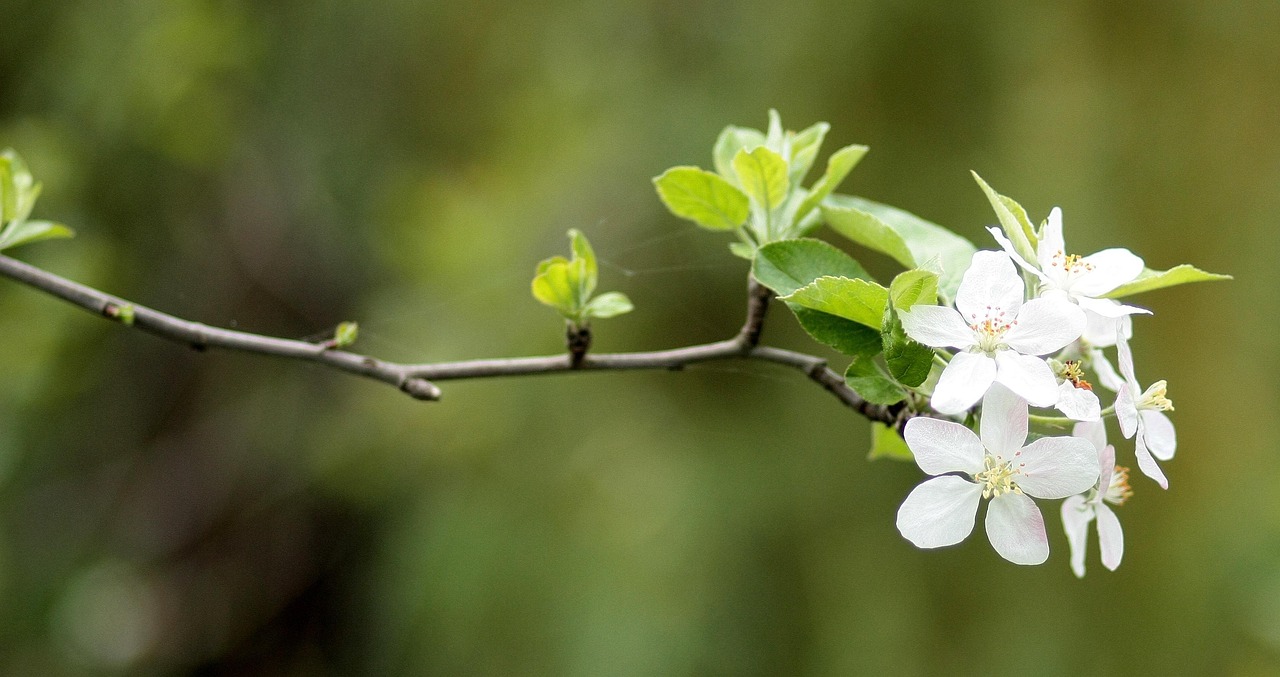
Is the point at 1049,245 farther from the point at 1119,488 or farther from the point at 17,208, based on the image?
the point at 17,208

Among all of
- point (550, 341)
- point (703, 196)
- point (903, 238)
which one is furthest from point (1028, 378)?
point (550, 341)

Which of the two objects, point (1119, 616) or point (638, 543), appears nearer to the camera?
point (1119, 616)

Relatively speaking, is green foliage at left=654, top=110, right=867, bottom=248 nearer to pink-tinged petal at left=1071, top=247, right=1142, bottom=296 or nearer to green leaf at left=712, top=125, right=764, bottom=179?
green leaf at left=712, top=125, right=764, bottom=179

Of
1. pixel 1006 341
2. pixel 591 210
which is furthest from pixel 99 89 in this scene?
pixel 1006 341

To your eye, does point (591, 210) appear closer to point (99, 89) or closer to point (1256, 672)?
point (99, 89)

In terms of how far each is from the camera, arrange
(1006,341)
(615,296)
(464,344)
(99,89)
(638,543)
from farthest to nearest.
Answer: (464,344), (638,543), (99,89), (615,296), (1006,341)
